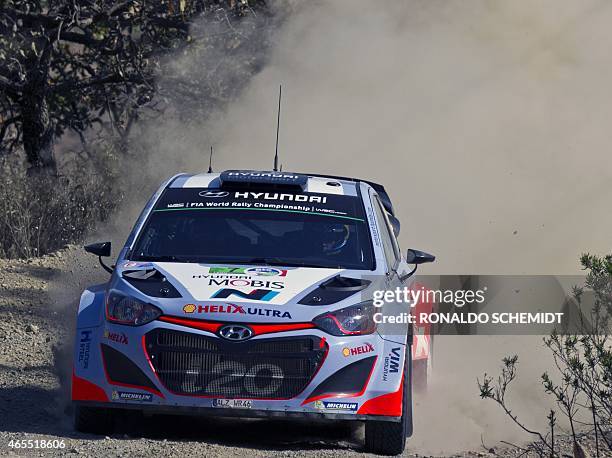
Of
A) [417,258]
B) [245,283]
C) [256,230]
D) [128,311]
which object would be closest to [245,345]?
[245,283]

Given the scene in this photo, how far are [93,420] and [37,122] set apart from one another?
10.2 metres

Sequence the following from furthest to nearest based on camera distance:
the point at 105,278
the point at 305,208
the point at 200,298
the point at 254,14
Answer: the point at 254,14 → the point at 105,278 → the point at 305,208 → the point at 200,298

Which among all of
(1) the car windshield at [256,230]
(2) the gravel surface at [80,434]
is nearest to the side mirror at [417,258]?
(1) the car windshield at [256,230]

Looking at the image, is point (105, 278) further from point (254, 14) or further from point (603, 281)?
point (603, 281)

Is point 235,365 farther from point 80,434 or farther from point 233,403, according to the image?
point 80,434

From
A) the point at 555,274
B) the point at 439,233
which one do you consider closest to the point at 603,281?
the point at 555,274

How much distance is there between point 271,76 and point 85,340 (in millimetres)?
11811

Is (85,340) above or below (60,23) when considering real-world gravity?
below

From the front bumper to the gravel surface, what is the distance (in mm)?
236

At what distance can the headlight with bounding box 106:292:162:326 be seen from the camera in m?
7.27

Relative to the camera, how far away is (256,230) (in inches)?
330

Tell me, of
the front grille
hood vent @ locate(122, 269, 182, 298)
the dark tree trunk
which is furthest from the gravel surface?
the dark tree trunk

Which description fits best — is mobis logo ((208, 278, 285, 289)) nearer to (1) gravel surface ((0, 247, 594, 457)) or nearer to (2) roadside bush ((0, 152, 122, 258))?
(1) gravel surface ((0, 247, 594, 457))

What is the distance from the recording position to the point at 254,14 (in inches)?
701
